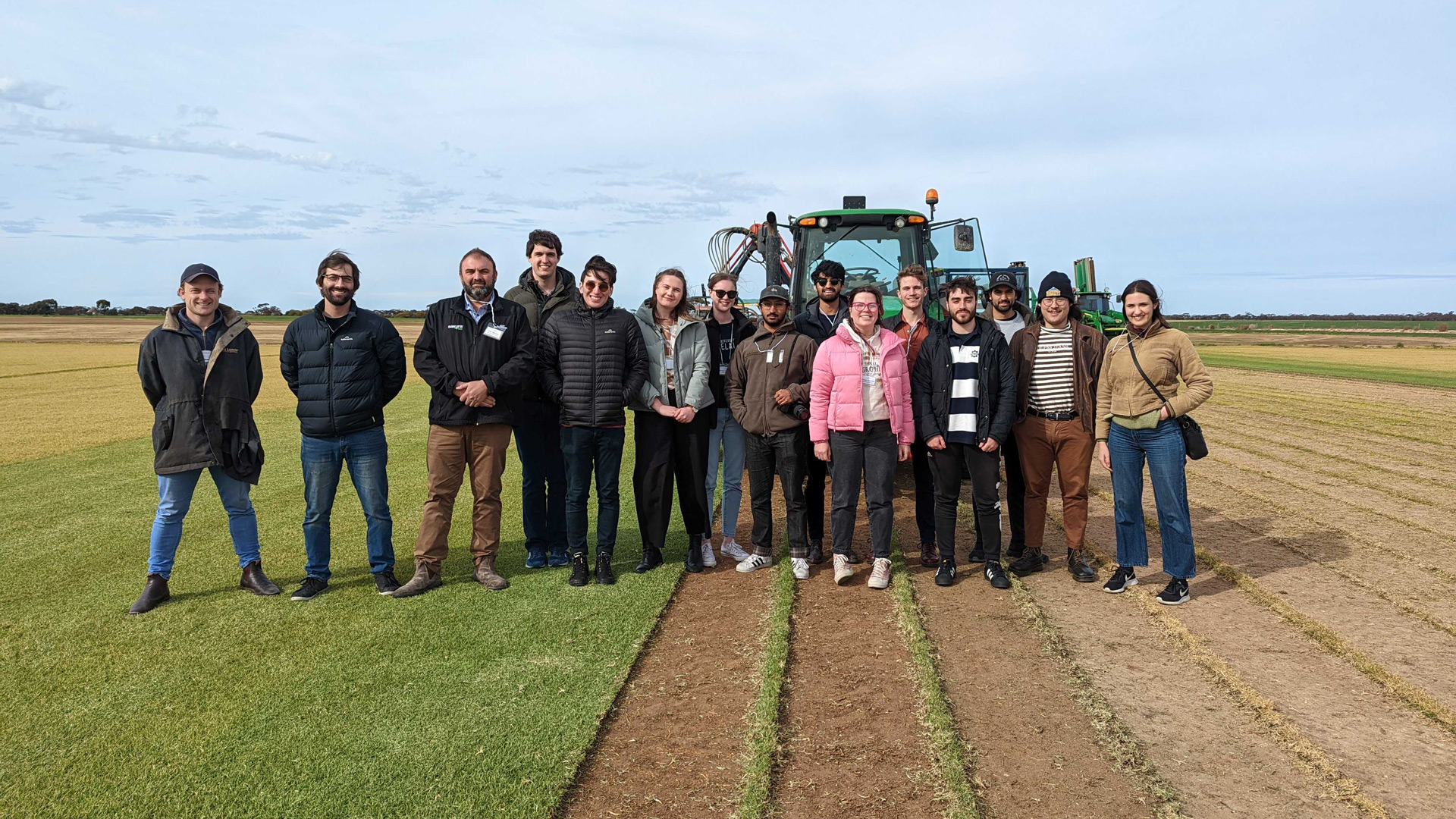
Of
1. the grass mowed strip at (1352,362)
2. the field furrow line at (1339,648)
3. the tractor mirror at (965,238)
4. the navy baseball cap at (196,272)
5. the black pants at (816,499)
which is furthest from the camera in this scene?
the grass mowed strip at (1352,362)

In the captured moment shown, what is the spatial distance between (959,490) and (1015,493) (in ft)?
2.37

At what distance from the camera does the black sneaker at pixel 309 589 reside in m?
5.07

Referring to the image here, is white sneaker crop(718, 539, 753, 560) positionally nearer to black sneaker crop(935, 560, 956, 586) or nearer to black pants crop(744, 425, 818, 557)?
black pants crop(744, 425, 818, 557)

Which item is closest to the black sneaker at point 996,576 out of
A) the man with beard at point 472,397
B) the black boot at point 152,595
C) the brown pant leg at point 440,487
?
the man with beard at point 472,397

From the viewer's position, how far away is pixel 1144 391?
192 inches

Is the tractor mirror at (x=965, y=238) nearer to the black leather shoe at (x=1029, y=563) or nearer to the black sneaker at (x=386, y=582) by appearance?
the black leather shoe at (x=1029, y=563)

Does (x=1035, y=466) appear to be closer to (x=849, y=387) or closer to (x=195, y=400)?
(x=849, y=387)

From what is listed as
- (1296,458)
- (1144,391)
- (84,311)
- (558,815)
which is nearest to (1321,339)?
(1296,458)

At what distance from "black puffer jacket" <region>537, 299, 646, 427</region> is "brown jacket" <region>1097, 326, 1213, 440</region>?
286 cm

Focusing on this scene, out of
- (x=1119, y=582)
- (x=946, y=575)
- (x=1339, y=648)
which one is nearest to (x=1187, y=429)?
(x=1119, y=582)

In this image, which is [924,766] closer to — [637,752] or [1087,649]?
[637,752]

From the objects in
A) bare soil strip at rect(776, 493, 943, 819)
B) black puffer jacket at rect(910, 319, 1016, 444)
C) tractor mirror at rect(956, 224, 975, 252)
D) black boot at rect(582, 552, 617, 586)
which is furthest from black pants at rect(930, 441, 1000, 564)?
tractor mirror at rect(956, 224, 975, 252)

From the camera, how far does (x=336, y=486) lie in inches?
202

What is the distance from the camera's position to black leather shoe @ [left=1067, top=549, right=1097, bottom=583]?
5.38 m
